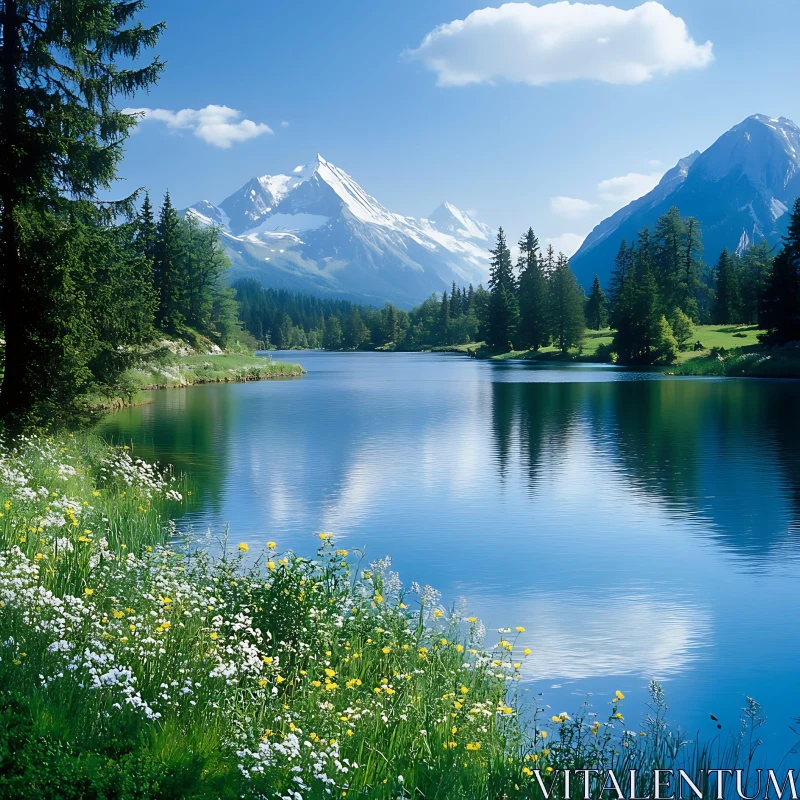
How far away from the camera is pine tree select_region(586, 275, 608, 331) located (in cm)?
13688

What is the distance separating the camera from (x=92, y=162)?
2175 centimetres

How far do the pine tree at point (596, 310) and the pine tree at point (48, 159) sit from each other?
120858mm

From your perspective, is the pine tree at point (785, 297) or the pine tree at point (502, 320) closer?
the pine tree at point (785, 297)

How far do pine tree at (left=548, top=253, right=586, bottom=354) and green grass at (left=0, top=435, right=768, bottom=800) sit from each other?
105 m

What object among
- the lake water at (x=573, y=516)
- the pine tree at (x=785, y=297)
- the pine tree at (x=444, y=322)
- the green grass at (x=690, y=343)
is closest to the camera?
the lake water at (x=573, y=516)

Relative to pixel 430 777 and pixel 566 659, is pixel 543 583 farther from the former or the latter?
pixel 430 777

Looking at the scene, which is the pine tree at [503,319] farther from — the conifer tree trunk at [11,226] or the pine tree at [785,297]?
the conifer tree trunk at [11,226]

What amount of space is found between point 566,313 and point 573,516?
97055mm

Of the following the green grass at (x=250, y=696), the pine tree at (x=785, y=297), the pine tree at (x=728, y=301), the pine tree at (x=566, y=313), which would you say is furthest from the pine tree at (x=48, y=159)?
the pine tree at (x=728, y=301)

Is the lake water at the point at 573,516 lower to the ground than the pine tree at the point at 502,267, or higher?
lower

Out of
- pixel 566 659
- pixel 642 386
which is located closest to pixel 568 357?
pixel 642 386

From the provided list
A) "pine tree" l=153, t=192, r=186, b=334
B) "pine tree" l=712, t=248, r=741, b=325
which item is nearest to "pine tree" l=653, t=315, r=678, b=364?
"pine tree" l=712, t=248, r=741, b=325

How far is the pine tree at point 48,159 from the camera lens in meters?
20.6

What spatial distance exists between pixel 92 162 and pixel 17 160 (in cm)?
196
